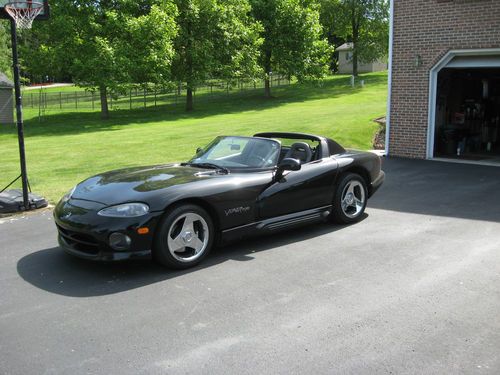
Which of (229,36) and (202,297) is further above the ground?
(229,36)

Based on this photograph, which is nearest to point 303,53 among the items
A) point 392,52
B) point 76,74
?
point 76,74

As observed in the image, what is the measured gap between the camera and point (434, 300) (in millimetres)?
4445

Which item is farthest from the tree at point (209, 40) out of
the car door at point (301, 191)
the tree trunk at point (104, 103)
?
the car door at point (301, 191)

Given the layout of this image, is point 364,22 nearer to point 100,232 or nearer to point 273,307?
point 100,232

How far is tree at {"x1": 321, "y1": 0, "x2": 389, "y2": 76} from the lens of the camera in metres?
51.5

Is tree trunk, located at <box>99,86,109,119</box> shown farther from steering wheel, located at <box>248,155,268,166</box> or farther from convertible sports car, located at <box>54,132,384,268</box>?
steering wheel, located at <box>248,155,268,166</box>

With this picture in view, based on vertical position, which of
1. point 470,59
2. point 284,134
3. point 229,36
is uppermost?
point 229,36

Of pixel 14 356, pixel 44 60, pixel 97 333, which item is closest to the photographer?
pixel 14 356

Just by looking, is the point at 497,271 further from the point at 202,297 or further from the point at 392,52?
the point at 392,52

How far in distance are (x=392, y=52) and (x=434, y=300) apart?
34.0 feet

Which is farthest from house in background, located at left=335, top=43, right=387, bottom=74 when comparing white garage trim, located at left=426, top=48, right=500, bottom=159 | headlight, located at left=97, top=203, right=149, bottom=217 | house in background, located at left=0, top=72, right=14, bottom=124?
headlight, located at left=97, top=203, right=149, bottom=217

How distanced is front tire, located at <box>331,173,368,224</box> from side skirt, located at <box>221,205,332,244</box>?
0.17 meters

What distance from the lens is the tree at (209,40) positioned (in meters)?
33.1

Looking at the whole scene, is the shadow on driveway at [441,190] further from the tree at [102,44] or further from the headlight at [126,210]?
the tree at [102,44]
